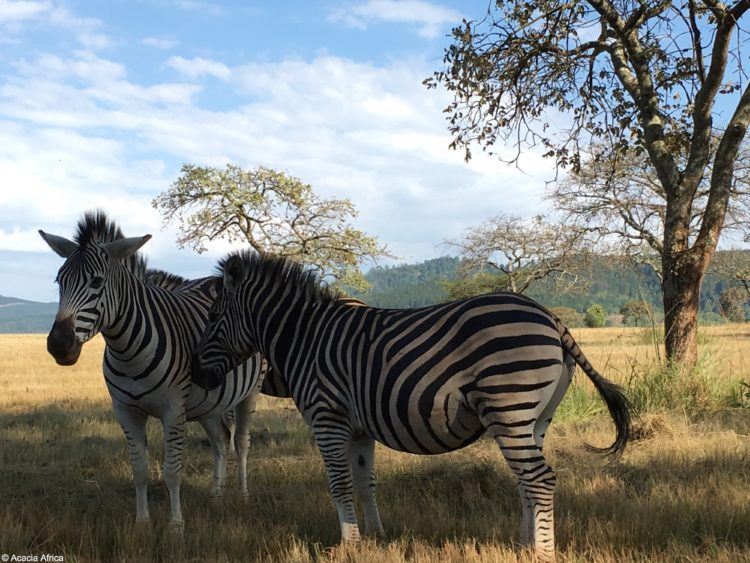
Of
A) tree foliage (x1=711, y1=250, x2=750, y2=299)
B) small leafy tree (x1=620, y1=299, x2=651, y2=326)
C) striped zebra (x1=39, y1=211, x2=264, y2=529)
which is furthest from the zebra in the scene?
tree foliage (x1=711, y1=250, x2=750, y2=299)

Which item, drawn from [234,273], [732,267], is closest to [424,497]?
[234,273]

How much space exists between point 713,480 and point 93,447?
759 cm

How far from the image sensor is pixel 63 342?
4598 mm

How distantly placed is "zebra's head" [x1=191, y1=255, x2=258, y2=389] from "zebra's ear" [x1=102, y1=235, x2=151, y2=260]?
2.30 feet

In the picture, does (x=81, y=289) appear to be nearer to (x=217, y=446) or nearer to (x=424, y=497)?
(x=217, y=446)

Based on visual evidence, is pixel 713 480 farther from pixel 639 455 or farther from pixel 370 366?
pixel 370 366

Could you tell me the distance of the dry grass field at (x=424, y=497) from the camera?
456 cm

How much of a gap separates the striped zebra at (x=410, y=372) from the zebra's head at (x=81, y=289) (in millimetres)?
925

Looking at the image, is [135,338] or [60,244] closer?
[60,244]

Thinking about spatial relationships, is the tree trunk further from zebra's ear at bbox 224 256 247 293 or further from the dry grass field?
zebra's ear at bbox 224 256 247 293

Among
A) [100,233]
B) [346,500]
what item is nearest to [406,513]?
[346,500]

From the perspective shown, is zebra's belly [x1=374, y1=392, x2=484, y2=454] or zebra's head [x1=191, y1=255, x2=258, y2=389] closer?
zebra's belly [x1=374, y1=392, x2=484, y2=454]
